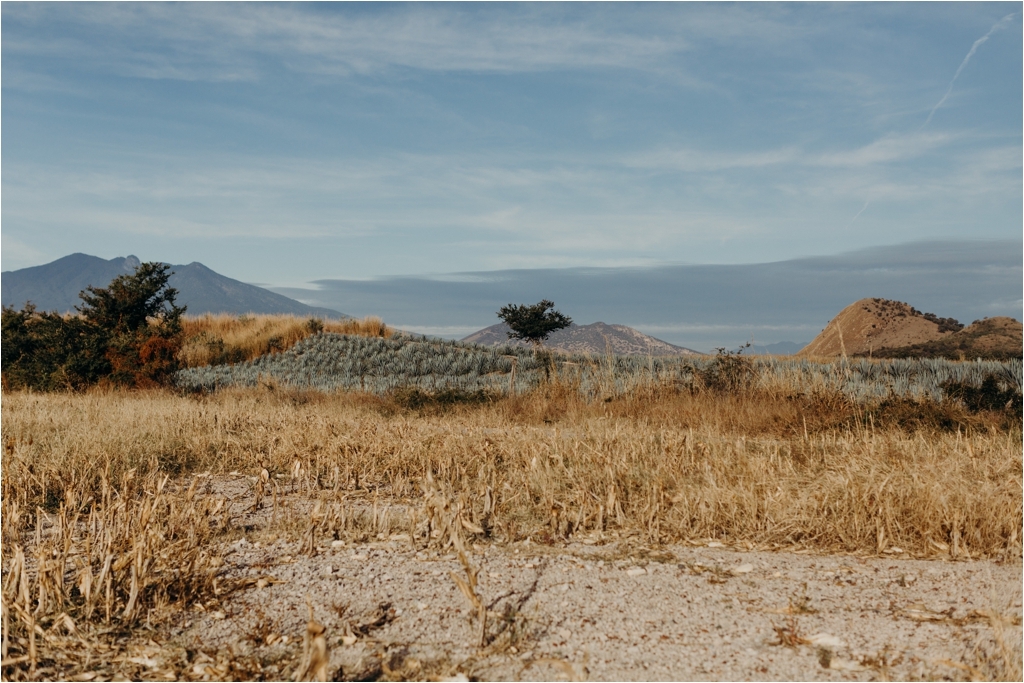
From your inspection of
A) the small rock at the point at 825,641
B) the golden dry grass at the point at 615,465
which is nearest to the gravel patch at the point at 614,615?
the small rock at the point at 825,641

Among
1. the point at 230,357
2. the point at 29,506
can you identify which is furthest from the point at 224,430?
the point at 230,357

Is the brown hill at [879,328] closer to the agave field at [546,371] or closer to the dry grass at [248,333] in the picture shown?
the agave field at [546,371]

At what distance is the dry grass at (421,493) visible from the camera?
352 centimetres

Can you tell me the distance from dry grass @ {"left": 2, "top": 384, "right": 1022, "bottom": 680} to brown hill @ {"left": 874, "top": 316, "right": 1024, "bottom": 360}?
16.9 metres

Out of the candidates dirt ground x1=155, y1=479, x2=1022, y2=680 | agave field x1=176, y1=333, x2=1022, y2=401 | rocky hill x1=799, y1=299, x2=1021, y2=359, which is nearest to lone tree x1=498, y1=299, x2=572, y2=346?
agave field x1=176, y1=333, x2=1022, y2=401

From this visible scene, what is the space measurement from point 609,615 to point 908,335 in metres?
29.4

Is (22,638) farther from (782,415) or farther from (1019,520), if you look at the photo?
(782,415)

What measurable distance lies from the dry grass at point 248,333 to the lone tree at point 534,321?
4912mm

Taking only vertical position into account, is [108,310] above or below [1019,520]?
above

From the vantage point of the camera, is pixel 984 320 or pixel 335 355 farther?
pixel 984 320

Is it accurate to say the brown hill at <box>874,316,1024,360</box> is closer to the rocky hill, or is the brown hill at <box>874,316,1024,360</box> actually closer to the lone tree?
the rocky hill

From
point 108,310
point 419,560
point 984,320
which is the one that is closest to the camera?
point 419,560

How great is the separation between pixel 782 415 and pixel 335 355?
45.3ft

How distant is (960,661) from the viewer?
2.88 metres
